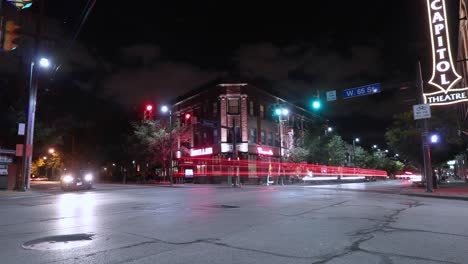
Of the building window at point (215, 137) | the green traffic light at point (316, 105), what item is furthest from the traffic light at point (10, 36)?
the building window at point (215, 137)

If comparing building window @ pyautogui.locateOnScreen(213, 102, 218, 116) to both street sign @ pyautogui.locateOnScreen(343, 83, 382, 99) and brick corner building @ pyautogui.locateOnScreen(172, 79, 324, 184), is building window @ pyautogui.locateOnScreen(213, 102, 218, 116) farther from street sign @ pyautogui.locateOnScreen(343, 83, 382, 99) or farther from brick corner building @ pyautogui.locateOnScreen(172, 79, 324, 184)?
street sign @ pyautogui.locateOnScreen(343, 83, 382, 99)

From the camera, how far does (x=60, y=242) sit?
7238mm

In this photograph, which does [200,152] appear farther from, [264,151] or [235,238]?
[235,238]

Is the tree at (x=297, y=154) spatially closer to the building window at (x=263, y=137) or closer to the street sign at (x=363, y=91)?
the building window at (x=263, y=137)

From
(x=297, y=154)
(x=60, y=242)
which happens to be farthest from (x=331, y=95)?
(x=297, y=154)

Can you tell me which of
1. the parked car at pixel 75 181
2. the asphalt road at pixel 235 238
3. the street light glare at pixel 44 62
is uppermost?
the street light glare at pixel 44 62

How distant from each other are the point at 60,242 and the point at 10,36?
8.96 meters

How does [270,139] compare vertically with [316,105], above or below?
above

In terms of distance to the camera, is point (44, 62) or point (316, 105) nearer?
point (316, 105)

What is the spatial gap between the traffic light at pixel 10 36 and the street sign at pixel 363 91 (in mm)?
17606

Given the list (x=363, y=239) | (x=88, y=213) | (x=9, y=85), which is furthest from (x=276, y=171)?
(x=363, y=239)

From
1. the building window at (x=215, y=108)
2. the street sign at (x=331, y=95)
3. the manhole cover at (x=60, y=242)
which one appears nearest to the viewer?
the manhole cover at (x=60, y=242)

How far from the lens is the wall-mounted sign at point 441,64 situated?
78.3 ft

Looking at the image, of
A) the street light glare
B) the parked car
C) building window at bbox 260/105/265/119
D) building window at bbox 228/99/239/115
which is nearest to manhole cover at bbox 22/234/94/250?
the street light glare
